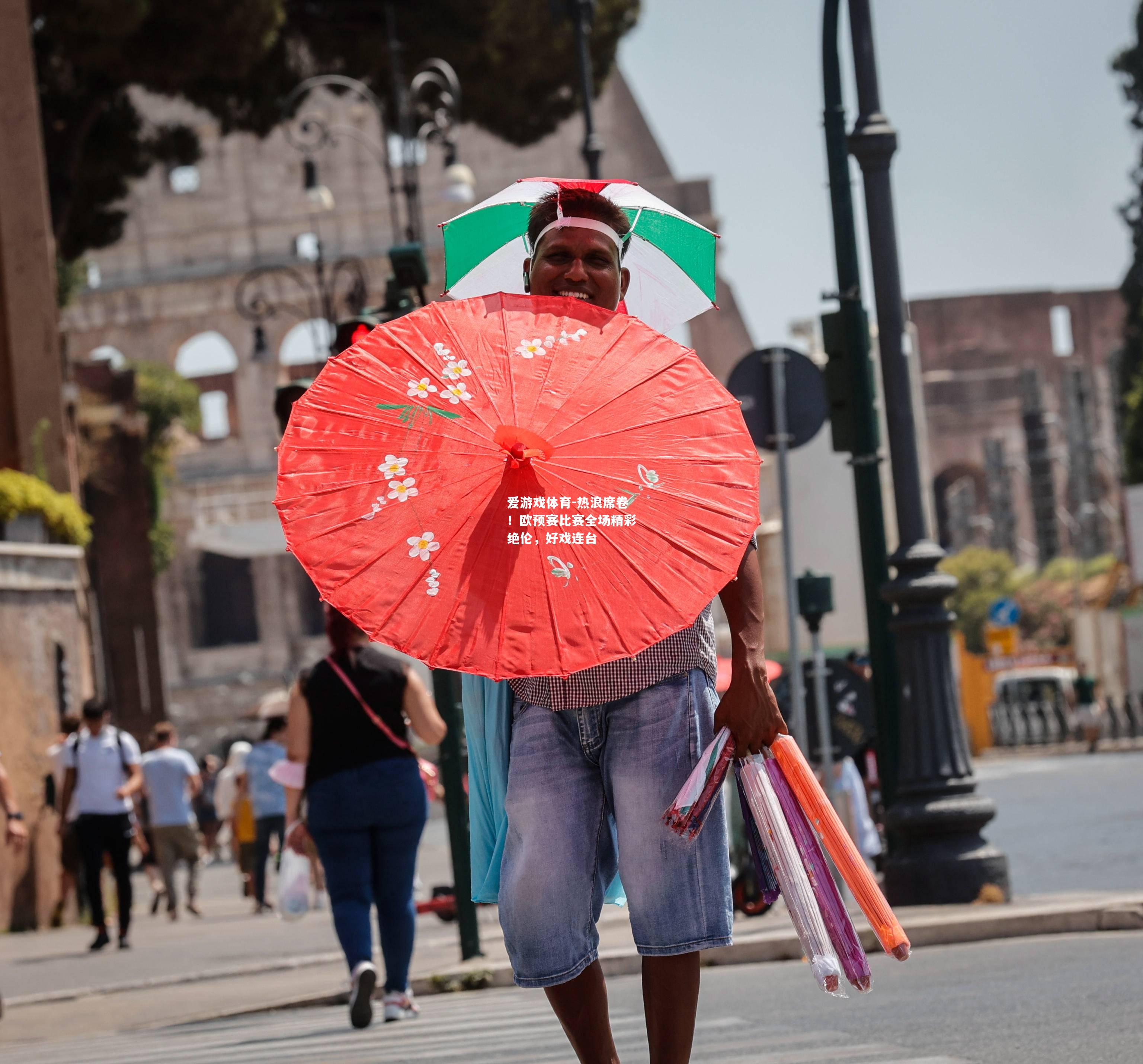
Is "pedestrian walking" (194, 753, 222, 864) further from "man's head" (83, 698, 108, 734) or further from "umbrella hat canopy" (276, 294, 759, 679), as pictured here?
"umbrella hat canopy" (276, 294, 759, 679)

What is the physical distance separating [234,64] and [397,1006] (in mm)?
17544

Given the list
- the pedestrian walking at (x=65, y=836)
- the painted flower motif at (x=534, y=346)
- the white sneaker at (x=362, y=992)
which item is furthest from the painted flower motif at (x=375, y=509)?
the pedestrian walking at (x=65, y=836)

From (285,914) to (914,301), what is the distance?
81699 mm

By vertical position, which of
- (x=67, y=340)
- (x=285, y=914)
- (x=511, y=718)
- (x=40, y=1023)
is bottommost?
(x=40, y=1023)

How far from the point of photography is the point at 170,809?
16703mm

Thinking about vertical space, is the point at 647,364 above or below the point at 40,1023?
above

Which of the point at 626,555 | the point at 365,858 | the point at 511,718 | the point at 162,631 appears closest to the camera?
the point at 626,555

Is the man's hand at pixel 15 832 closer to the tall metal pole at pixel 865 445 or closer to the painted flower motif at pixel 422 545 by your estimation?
the tall metal pole at pixel 865 445

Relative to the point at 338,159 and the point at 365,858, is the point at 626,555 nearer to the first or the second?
the point at 365,858

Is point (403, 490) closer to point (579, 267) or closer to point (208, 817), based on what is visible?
point (579, 267)

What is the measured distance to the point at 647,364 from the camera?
3.78 metres

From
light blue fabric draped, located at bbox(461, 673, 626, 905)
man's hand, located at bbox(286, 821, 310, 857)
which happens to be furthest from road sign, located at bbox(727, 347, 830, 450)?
light blue fabric draped, located at bbox(461, 673, 626, 905)

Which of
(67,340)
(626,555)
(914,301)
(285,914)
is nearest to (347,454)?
(626,555)

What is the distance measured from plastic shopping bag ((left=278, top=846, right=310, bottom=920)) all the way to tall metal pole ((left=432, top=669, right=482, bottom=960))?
56.2 inches
